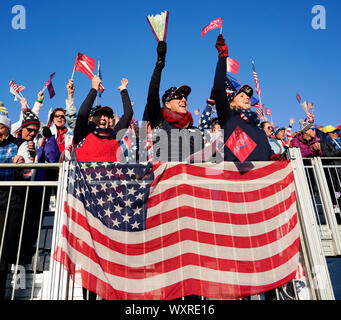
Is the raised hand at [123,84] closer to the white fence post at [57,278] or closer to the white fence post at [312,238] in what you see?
the white fence post at [57,278]

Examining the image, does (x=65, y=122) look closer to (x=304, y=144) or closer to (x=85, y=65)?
(x=85, y=65)

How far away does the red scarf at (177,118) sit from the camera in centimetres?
459

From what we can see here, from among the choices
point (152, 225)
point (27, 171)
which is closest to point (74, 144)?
point (27, 171)

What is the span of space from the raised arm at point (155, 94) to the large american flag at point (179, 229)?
998 mm

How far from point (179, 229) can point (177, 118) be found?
1.77m

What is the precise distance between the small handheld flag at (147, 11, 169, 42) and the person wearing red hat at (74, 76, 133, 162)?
3.89 feet

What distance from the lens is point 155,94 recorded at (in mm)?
4441

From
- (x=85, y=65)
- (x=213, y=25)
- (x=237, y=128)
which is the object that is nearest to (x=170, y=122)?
(x=237, y=128)

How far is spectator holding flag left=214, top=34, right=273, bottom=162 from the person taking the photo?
164 inches

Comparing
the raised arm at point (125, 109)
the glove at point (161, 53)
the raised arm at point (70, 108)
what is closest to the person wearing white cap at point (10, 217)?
the raised arm at point (125, 109)

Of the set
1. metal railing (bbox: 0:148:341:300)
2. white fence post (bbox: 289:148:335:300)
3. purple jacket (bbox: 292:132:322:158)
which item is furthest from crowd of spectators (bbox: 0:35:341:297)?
purple jacket (bbox: 292:132:322:158)

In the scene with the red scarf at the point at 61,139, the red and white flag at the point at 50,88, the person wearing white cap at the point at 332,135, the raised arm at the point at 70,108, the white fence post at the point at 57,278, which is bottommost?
the white fence post at the point at 57,278

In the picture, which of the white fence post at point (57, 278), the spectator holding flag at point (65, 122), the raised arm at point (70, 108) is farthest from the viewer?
the raised arm at point (70, 108)
